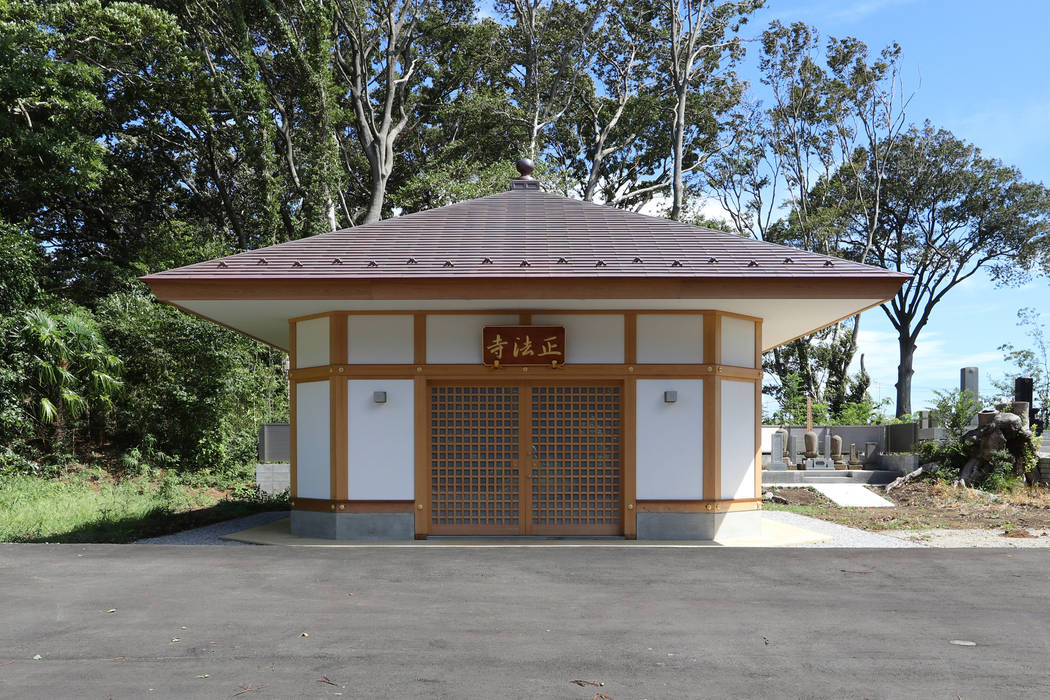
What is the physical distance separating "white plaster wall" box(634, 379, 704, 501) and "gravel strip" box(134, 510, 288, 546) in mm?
4874

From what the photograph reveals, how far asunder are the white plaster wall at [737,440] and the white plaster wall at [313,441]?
4709 millimetres

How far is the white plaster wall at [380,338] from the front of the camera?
10188 millimetres

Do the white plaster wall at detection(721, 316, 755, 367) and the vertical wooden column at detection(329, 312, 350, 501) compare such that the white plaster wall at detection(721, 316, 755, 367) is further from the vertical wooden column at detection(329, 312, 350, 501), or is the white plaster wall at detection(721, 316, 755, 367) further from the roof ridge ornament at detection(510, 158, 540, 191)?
the vertical wooden column at detection(329, 312, 350, 501)

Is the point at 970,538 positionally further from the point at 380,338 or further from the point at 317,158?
the point at 317,158

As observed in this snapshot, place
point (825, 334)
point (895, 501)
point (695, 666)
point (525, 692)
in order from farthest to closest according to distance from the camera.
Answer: point (825, 334), point (895, 501), point (695, 666), point (525, 692)

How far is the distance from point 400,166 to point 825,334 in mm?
17245

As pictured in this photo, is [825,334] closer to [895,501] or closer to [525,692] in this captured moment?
[895,501]

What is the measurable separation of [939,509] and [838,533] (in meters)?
4.10

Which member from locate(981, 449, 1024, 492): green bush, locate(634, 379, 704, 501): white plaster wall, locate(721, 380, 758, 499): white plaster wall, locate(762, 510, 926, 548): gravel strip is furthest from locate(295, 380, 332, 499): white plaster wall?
locate(981, 449, 1024, 492): green bush

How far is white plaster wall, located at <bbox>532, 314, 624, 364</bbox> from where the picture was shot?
10156 mm

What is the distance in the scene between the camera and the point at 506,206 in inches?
488

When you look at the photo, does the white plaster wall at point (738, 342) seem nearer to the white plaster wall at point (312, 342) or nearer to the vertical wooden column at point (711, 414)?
the vertical wooden column at point (711, 414)

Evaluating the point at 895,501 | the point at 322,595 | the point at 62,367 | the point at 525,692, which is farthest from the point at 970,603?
the point at 62,367

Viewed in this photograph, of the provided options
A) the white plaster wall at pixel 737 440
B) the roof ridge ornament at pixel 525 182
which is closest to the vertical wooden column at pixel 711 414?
the white plaster wall at pixel 737 440
